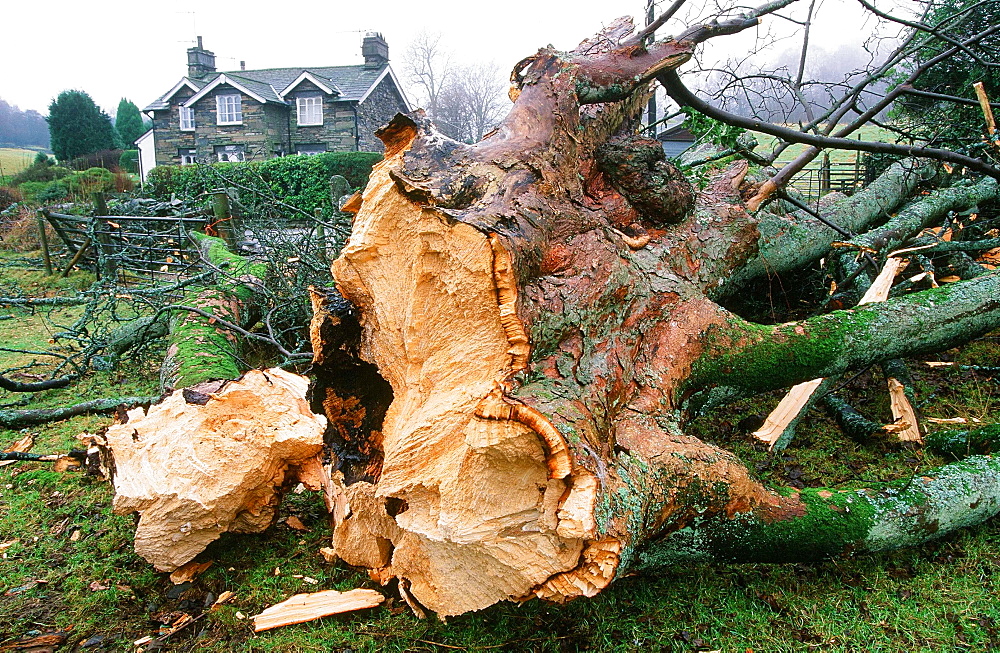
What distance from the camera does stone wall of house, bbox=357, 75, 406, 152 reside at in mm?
26000

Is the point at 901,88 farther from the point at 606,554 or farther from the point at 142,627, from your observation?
the point at 142,627

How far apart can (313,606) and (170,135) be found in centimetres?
2842

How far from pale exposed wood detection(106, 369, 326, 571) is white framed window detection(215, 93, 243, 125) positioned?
84.0 feet

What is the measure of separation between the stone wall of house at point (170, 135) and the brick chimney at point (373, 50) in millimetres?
7965

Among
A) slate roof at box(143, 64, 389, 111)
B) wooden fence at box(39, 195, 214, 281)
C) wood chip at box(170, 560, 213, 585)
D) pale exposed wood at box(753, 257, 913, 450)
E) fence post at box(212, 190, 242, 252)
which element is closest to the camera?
wood chip at box(170, 560, 213, 585)

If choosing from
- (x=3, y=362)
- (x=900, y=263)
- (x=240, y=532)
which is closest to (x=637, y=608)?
(x=240, y=532)

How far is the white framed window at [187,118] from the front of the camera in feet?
83.4

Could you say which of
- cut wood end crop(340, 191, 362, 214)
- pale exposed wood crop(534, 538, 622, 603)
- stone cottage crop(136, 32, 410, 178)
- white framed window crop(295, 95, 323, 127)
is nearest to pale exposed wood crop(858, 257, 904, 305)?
pale exposed wood crop(534, 538, 622, 603)

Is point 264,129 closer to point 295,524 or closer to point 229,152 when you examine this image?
point 229,152

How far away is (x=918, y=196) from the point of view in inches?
219

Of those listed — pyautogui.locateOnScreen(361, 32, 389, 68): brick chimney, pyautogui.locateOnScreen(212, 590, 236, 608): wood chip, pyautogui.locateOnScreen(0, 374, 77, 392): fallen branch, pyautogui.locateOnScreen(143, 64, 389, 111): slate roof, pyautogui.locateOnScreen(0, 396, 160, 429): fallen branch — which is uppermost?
pyautogui.locateOnScreen(361, 32, 389, 68): brick chimney

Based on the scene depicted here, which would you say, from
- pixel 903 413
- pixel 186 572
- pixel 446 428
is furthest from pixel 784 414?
pixel 186 572

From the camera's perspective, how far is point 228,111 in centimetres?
2500

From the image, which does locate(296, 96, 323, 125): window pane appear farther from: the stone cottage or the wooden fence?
the wooden fence
